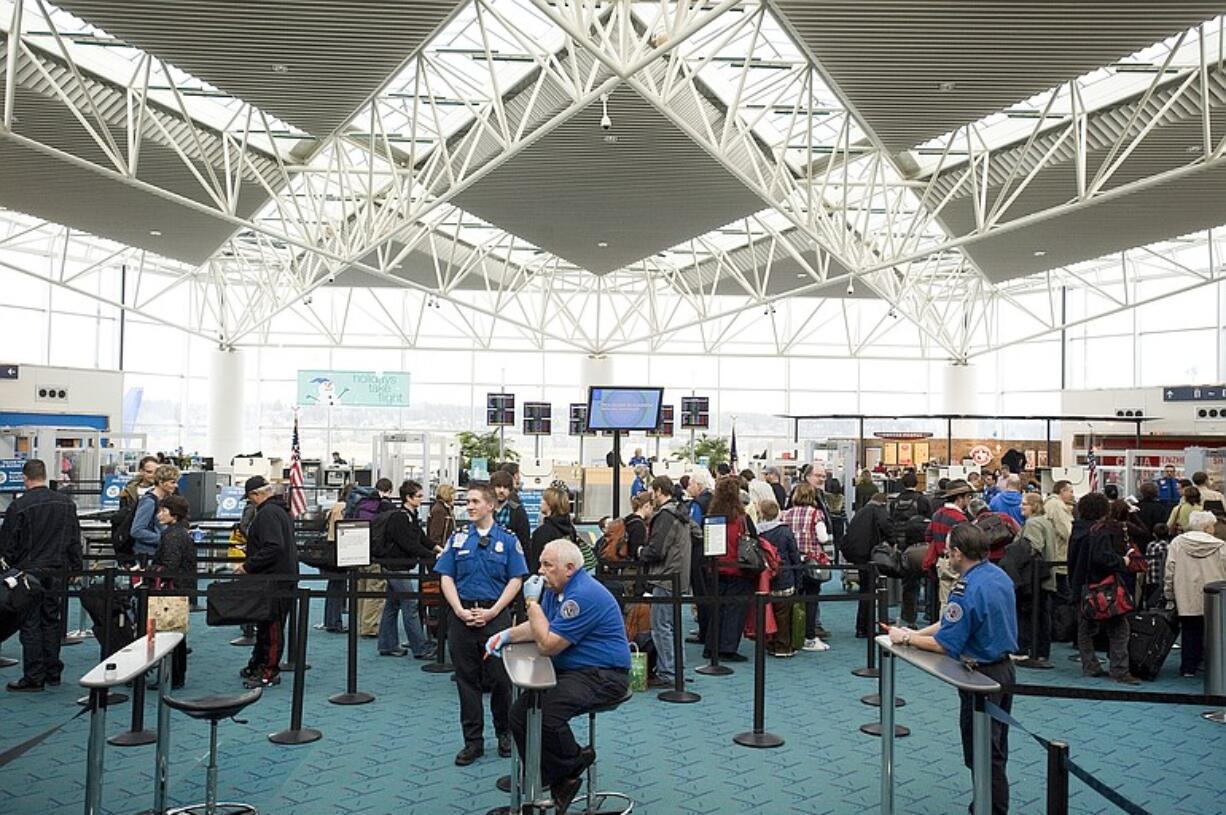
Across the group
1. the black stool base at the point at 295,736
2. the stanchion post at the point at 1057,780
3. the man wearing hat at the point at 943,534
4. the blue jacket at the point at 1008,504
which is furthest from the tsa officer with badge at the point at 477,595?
the blue jacket at the point at 1008,504

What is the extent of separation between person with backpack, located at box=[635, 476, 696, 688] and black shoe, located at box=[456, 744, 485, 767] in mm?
2083

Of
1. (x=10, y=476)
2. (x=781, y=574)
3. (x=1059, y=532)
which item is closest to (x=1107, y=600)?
(x=1059, y=532)

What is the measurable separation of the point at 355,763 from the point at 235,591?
1.84 metres

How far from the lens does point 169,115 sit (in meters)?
14.0

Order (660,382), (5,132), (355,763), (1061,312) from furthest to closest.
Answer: (660,382), (1061,312), (5,132), (355,763)

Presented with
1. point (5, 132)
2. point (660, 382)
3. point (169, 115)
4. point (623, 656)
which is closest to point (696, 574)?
point (623, 656)

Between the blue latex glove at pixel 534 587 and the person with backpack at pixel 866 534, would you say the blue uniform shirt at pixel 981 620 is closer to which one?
the blue latex glove at pixel 534 587

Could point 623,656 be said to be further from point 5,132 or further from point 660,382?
point 660,382

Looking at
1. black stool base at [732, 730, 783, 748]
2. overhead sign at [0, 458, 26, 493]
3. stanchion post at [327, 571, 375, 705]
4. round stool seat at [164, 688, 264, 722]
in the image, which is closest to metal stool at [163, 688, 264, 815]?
round stool seat at [164, 688, 264, 722]

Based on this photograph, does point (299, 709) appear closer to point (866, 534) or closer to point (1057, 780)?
point (1057, 780)

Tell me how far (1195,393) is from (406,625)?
20150 millimetres

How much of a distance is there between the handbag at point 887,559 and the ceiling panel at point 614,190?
603 centimetres

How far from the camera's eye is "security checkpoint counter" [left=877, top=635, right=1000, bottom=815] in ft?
12.3

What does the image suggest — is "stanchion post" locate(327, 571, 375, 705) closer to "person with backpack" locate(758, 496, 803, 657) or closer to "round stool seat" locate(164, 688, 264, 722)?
"round stool seat" locate(164, 688, 264, 722)
